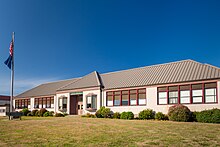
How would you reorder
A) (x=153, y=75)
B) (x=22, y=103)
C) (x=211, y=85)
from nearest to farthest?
(x=211, y=85) < (x=153, y=75) < (x=22, y=103)

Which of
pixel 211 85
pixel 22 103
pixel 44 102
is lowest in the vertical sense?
pixel 22 103

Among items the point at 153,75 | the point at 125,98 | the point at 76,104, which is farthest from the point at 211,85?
the point at 76,104

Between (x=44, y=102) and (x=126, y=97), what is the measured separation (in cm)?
2177

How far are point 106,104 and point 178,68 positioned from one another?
12160 mm

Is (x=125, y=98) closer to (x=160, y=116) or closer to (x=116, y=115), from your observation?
(x=116, y=115)

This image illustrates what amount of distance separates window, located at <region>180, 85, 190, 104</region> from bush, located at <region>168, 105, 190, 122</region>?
192 cm

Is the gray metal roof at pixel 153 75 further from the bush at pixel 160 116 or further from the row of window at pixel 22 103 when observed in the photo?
the row of window at pixel 22 103

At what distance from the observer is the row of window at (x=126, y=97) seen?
30895mm

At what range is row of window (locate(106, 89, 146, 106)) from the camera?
3090 centimetres

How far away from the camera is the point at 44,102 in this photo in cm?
4712

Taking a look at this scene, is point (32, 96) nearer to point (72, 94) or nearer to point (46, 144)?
point (72, 94)

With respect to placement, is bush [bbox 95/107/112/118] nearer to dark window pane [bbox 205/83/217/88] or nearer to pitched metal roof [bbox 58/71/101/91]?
pitched metal roof [bbox 58/71/101/91]

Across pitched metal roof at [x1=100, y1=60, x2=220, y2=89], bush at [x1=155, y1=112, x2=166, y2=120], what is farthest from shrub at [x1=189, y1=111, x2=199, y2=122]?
pitched metal roof at [x1=100, y1=60, x2=220, y2=89]

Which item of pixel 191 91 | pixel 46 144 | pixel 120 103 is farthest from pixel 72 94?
pixel 46 144
